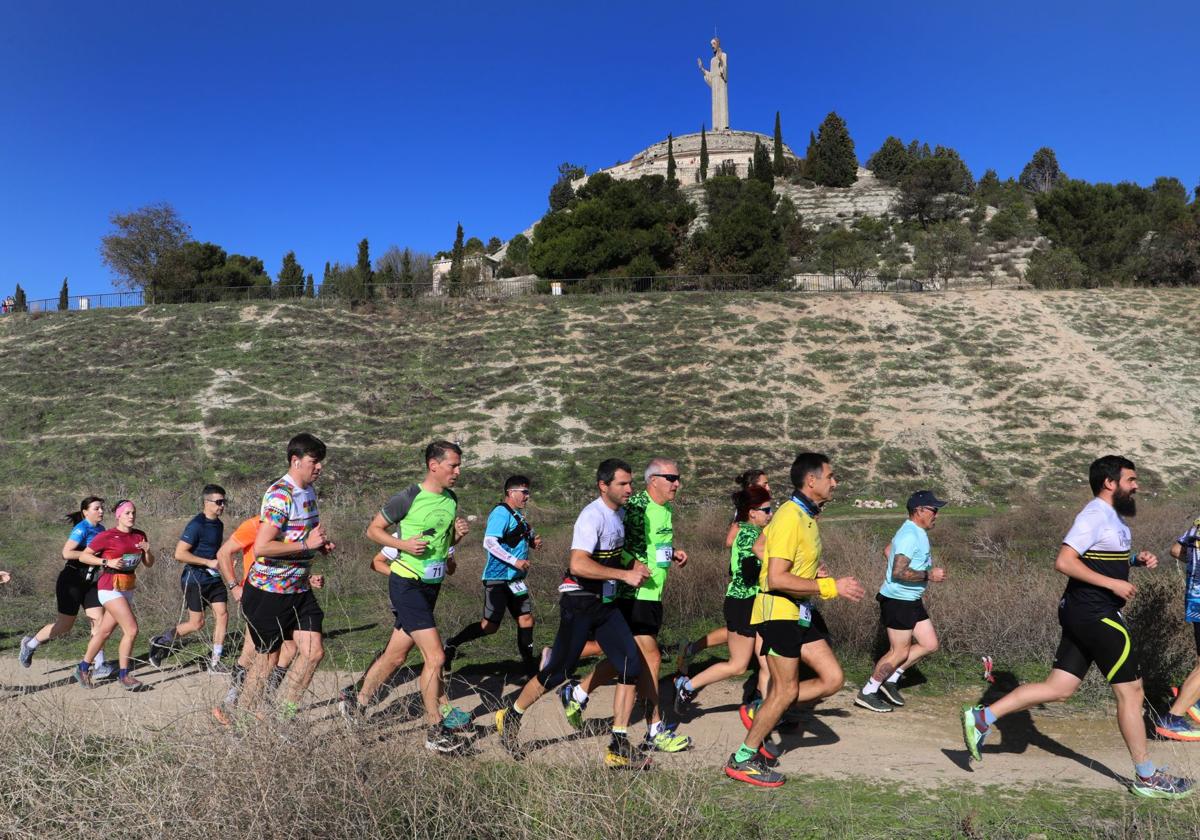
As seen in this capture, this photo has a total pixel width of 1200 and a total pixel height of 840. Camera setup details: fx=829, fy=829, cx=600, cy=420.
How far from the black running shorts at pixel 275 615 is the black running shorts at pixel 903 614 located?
4194 millimetres

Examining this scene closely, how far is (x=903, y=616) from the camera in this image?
635 centimetres

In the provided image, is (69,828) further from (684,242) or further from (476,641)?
(684,242)

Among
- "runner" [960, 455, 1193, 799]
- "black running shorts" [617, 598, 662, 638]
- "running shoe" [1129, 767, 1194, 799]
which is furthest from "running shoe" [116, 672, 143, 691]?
"running shoe" [1129, 767, 1194, 799]

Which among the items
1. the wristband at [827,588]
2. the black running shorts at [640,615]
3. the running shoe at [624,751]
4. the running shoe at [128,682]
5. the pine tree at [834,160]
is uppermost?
the pine tree at [834,160]

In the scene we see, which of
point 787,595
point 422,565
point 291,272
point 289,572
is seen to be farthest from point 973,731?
point 291,272

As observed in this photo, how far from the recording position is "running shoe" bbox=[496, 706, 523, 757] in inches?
190

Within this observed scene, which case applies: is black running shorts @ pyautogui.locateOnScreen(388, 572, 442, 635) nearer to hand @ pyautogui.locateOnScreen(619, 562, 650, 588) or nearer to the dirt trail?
the dirt trail

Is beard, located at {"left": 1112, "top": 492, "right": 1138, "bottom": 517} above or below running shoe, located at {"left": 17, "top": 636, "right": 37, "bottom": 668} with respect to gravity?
above

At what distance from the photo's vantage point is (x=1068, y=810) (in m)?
4.26

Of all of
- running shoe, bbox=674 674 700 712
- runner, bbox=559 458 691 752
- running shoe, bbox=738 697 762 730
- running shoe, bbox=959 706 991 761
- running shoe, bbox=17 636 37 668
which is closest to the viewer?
running shoe, bbox=959 706 991 761

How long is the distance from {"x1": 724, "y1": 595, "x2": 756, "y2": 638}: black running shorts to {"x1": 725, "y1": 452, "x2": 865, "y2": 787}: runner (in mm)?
1077

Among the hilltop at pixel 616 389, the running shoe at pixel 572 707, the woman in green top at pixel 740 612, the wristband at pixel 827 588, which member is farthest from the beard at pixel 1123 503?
the hilltop at pixel 616 389

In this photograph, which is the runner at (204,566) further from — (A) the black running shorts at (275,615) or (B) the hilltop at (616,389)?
(B) the hilltop at (616,389)

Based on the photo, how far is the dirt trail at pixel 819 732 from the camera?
4.44 meters
